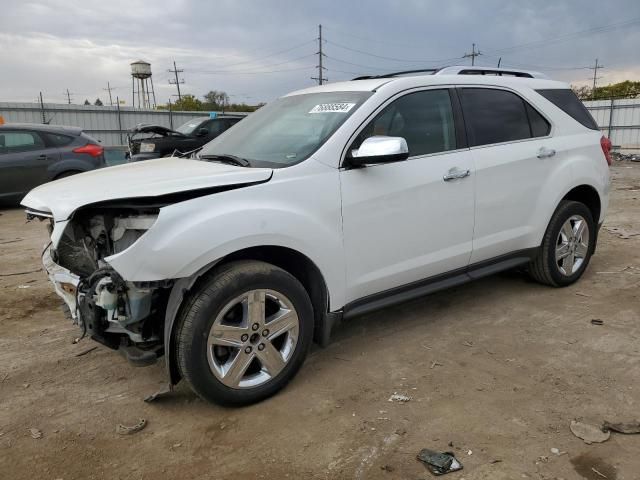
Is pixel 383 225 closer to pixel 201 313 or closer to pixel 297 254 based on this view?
pixel 297 254

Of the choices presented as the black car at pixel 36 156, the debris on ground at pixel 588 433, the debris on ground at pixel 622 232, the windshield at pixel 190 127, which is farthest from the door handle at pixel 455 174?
the windshield at pixel 190 127

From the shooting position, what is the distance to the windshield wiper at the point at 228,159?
3.28m

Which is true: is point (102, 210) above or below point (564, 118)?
below

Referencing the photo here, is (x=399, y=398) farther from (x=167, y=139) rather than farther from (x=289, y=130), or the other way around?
(x=167, y=139)

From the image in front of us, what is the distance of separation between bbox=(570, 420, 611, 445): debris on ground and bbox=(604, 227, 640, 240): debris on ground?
15.9 feet

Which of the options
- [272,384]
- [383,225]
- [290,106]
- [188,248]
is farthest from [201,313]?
[290,106]

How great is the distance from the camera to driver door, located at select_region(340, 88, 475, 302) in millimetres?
3266

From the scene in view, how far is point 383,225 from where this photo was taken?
3346 mm

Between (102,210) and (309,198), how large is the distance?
112 centimetres

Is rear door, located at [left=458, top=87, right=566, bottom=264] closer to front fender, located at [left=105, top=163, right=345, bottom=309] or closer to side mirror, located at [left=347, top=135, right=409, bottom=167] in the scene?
side mirror, located at [left=347, top=135, right=409, bottom=167]

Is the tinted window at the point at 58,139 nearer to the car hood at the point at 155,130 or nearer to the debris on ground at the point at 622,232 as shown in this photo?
the car hood at the point at 155,130

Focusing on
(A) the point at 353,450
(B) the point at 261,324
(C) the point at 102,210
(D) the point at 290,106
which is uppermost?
(D) the point at 290,106

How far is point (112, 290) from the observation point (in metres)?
2.69

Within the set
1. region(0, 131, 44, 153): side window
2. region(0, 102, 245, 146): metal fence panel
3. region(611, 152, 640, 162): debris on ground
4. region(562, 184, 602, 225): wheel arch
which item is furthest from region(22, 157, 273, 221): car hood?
region(611, 152, 640, 162): debris on ground
